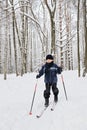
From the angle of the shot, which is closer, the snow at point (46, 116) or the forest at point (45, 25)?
the snow at point (46, 116)

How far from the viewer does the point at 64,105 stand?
9977 millimetres

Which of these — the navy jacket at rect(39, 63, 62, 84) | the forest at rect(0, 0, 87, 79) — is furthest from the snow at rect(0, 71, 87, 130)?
the forest at rect(0, 0, 87, 79)

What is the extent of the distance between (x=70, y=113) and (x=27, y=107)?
2.03m

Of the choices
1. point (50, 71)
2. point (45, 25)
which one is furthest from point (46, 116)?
point (45, 25)

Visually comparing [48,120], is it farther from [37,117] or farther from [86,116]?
[86,116]

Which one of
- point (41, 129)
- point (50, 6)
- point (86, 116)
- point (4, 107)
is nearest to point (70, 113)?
point (86, 116)

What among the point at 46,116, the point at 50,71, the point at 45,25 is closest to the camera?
the point at 46,116

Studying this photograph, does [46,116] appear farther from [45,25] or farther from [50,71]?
[45,25]

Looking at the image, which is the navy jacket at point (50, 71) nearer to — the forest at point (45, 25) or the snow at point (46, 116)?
the snow at point (46, 116)

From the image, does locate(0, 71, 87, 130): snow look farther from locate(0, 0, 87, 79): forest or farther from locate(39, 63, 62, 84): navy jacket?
locate(0, 0, 87, 79): forest

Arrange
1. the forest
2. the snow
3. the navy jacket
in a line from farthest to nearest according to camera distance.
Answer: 1. the forest
2. the navy jacket
3. the snow

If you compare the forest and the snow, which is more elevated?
the forest

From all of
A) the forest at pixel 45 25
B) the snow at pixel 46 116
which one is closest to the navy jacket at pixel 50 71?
the snow at pixel 46 116

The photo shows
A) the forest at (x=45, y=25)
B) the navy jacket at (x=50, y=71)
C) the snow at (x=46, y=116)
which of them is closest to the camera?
the snow at (x=46, y=116)
